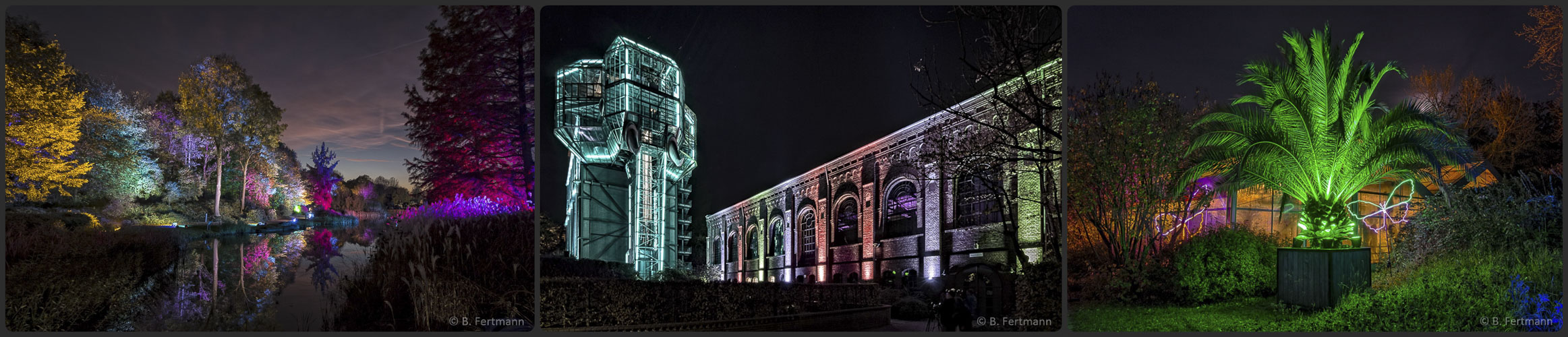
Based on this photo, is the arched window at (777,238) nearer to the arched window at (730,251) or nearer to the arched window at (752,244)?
the arched window at (752,244)

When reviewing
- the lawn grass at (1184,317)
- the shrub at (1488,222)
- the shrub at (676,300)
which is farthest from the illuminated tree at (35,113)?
the shrub at (1488,222)

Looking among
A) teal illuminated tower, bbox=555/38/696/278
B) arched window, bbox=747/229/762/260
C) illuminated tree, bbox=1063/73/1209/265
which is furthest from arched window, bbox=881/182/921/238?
illuminated tree, bbox=1063/73/1209/265

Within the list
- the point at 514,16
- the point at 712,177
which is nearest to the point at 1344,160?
the point at 712,177

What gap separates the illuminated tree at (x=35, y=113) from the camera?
6.06 meters

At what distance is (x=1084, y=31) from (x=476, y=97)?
21.1 ft

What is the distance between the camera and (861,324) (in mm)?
4773

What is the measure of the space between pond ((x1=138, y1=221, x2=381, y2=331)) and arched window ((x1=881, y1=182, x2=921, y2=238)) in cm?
518

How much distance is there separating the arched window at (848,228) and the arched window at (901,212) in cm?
20

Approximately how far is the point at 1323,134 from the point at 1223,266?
2.02 meters

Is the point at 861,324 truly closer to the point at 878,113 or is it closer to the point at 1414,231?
the point at 878,113

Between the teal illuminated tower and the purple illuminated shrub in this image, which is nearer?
the teal illuminated tower

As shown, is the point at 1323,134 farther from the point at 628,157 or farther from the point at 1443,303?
the point at 628,157

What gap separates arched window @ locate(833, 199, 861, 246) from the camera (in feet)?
15.5

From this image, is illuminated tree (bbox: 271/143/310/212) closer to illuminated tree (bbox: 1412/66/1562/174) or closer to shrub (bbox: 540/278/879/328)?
shrub (bbox: 540/278/879/328)
